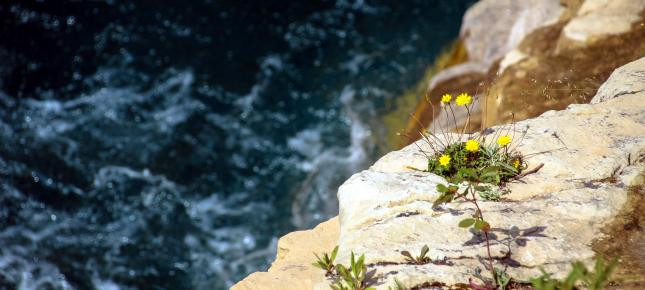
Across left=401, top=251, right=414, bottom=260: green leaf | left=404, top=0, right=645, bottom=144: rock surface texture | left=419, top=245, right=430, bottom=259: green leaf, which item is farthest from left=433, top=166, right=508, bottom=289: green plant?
left=404, top=0, right=645, bottom=144: rock surface texture

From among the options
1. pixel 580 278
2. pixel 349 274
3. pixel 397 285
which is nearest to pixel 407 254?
pixel 397 285

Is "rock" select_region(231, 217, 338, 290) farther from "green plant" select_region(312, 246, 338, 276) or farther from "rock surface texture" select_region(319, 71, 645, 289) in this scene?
"rock surface texture" select_region(319, 71, 645, 289)

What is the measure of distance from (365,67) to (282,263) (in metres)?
6.84

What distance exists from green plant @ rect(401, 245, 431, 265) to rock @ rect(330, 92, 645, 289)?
0.04 metres

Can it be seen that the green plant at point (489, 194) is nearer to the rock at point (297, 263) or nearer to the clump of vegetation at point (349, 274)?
the clump of vegetation at point (349, 274)

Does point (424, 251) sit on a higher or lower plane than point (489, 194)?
lower

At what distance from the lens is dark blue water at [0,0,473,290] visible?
26.6 feet

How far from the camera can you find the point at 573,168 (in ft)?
12.8

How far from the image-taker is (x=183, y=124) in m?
9.59

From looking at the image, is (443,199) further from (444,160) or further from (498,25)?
(498,25)

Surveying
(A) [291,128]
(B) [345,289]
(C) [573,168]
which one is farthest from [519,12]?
(B) [345,289]

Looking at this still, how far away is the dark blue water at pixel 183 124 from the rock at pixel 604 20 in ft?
10.8

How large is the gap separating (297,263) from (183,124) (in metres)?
6.07

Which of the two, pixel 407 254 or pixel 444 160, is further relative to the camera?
pixel 444 160
